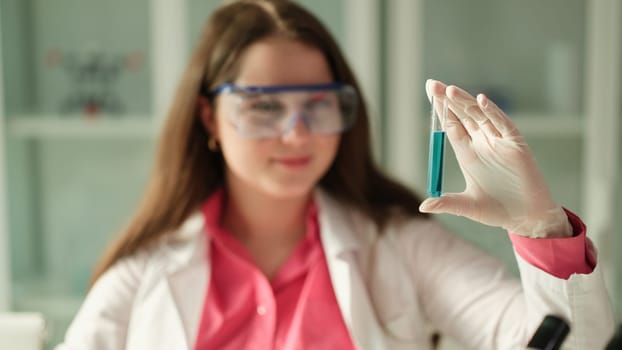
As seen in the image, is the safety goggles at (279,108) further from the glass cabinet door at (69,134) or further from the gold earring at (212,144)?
the glass cabinet door at (69,134)

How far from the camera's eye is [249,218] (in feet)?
4.99

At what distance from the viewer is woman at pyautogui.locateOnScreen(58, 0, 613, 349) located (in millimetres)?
1288

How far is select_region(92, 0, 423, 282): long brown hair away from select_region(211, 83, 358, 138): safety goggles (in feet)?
0.24

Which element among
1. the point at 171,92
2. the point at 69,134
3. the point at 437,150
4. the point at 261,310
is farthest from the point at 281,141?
the point at 69,134

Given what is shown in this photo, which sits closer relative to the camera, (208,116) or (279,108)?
(279,108)

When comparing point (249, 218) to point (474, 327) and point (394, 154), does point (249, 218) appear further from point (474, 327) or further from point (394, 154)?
point (394, 154)

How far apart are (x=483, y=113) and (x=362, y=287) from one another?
1.68 ft

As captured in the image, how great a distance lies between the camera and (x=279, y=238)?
1504mm

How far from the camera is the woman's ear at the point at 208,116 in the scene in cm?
147

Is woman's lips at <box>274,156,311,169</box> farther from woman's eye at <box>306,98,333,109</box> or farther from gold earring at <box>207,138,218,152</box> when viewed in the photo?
gold earring at <box>207,138,218,152</box>

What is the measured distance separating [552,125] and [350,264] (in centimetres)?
103

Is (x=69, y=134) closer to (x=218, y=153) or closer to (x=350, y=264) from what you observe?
(x=218, y=153)

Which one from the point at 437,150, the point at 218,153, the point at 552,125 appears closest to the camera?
the point at 437,150

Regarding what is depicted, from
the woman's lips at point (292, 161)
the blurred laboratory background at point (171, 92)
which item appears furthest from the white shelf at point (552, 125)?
the woman's lips at point (292, 161)
